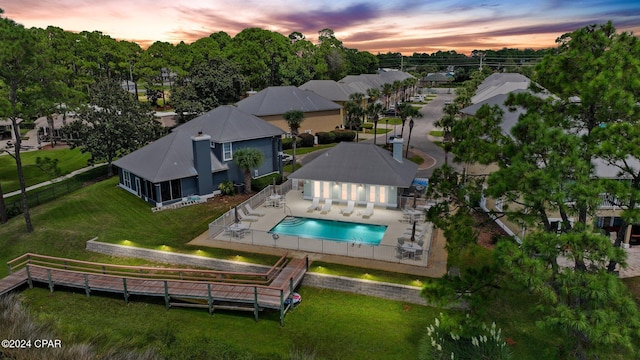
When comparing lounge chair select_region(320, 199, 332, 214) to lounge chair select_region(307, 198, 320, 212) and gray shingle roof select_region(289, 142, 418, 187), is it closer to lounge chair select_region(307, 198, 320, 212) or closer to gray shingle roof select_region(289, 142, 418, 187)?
lounge chair select_region(307, 198, 320, 212)

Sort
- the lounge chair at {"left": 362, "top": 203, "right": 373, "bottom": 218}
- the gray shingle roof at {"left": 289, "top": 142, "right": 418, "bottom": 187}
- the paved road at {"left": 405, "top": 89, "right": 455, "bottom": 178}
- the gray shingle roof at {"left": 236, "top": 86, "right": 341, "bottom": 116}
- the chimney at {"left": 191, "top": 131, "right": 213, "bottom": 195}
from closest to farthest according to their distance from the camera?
1. the lounge chair at {"left": 362, "top": 203, "right": 373, "bottom": 218}
2. the gray shingle roof at {"left": 289, "top": 142, "right": 418, "bottom": 187}
3. the chimney at {"left": 191, "top": 131, "right": 213, "bottom": 195}
4. the paved road at {"left": 405, "top": 89, "right": 455, "bottom": 178}
5. the gray shingle roof at {"left": 236, "top": 86, "right": 341, "bottom": 116}

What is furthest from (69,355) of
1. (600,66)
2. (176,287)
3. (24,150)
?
(24,150)

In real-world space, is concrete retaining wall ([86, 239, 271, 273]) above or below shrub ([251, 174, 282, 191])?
below

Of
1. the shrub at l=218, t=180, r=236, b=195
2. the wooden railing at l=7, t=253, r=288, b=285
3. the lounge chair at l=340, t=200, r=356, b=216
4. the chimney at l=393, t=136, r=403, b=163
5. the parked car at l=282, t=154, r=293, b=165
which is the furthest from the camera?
the parked car at l=282, t=154, r=293, b=165

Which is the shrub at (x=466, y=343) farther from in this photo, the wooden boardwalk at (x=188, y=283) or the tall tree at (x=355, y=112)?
the tall tree at (x=355, y=112)

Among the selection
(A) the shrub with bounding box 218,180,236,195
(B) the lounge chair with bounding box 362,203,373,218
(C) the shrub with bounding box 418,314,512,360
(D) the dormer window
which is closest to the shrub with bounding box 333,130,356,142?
(D) the dormer window

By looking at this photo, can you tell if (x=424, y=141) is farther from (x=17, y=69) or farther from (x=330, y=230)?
(x=17, y=69)
